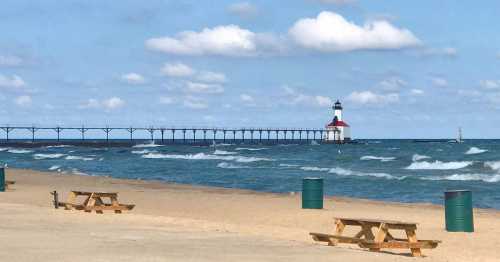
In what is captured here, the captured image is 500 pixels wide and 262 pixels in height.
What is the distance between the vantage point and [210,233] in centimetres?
1265

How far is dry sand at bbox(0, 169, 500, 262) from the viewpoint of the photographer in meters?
9.83

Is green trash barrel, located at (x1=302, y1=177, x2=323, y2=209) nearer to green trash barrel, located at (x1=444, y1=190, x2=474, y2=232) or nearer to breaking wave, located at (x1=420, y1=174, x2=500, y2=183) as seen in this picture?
green trash barrel, located at (x1=444, y1=190, x2=474, y2=232)

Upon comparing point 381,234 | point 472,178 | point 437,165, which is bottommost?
point 472,178

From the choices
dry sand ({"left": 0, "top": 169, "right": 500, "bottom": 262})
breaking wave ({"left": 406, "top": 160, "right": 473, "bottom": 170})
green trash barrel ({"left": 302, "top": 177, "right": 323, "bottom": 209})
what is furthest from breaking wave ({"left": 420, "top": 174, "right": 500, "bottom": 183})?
green trash barrel ({"left": 302, "top": 177, "right": 323, "bottom": 209})

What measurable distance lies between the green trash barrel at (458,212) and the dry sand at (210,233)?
0.70ft

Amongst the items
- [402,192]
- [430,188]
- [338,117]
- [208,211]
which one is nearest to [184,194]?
[208,211]

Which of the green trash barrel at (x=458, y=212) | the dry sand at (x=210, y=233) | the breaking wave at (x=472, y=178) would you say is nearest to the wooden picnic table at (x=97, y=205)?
the dry sand at (x=210, y=233)

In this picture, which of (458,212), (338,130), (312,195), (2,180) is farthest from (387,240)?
(338,130)

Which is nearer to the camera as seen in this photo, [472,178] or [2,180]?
[2,180]

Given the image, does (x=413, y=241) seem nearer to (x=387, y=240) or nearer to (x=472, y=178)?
(x=387, y=240)

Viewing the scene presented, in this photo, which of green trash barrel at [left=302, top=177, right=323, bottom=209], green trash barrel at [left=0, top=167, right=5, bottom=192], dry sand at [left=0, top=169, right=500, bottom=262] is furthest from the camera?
green trash barrel at [left=0, top=167, right=5, bottom=192]

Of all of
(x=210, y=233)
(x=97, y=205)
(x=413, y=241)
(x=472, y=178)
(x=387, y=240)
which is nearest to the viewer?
(x=413, y=241)

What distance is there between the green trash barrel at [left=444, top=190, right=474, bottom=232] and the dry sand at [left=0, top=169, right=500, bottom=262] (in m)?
0.21

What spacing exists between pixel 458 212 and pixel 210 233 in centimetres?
456
